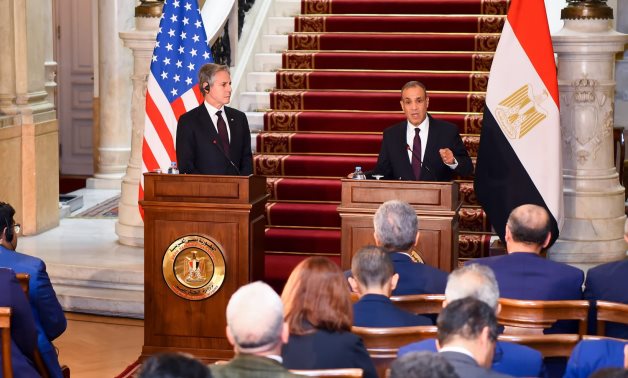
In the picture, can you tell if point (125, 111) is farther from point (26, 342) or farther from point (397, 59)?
point (26, 342)

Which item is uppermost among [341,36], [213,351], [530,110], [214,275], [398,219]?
[341,36]

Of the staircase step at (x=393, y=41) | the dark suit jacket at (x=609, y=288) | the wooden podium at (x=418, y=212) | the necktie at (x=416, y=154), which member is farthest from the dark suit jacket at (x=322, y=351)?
the staircase step at (x=393, y=41)

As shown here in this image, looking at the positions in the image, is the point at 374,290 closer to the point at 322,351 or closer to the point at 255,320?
the point at 322,351

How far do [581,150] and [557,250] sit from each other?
736 mm

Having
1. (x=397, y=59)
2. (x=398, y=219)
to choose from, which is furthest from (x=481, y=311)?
(x=397, y=59)

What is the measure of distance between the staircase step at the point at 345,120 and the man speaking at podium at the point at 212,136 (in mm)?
2443

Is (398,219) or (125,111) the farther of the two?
(125,111)

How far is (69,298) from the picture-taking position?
26.1 ft

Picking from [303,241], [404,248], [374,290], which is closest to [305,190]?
[303,241]

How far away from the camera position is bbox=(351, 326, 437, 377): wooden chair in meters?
4.07

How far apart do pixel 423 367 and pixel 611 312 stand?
2.06m

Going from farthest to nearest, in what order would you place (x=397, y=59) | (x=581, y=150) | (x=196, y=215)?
(x=397, y=59)
(x=581, y=150)
(x=196, y=215)

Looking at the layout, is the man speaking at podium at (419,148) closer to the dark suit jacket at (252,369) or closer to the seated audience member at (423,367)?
the dark suit jacket at (252,369)

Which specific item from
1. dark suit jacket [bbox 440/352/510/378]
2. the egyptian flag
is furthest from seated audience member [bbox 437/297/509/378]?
the egyptian flag
